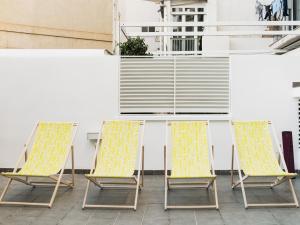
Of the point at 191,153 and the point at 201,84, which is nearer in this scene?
the point at 191,153

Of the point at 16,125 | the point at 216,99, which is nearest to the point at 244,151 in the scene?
the point at 216,99

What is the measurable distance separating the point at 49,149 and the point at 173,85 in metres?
2.89

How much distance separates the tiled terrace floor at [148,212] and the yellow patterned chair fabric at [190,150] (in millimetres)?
433

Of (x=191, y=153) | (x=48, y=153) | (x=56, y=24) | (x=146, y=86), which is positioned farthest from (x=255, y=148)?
(x=56, y=24)

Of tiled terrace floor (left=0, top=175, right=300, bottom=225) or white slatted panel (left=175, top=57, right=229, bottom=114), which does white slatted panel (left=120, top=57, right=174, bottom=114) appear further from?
tiled terrace floor (left=0, top=175, right=300, bottom=225)

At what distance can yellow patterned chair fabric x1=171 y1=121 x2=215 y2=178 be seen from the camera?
6.72 metres

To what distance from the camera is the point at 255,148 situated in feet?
23.5

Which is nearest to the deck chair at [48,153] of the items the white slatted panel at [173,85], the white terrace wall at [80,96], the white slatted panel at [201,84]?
the white terrace wall at [80,96]

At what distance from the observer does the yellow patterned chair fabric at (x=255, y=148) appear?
21.9 ft

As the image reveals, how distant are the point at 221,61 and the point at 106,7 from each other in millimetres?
9769

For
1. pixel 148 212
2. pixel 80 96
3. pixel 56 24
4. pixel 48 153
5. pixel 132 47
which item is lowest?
pixel 148 212

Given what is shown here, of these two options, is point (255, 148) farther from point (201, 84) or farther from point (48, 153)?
point (48, 153)

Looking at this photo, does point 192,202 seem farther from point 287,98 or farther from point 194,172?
point 287,98

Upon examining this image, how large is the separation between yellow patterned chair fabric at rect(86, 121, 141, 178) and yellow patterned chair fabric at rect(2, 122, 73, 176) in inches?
23.1
